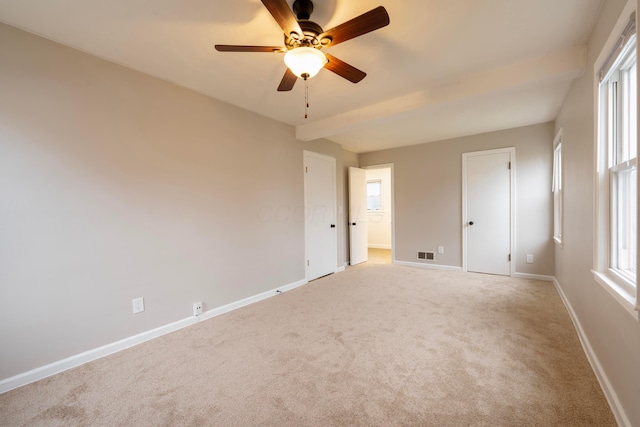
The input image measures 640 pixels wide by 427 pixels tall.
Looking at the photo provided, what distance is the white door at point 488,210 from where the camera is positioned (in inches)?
167

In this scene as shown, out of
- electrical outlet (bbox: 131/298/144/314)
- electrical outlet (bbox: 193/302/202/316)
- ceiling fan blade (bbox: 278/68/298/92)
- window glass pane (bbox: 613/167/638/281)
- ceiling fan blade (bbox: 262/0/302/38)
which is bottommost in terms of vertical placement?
electrical outlet (bbox: 193/302/202/316)

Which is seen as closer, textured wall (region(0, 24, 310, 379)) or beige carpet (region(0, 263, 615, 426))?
beige carpet (region(0, 263, 615, 426))

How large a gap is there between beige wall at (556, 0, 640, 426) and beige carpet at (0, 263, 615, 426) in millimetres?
221

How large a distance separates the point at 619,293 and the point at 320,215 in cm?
348

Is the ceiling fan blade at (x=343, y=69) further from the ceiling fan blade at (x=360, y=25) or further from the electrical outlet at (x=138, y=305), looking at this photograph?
the electrical outlet at (x=138, y=305)

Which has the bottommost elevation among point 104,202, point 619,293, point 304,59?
point 619,293

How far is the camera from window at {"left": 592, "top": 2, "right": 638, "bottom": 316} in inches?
55.7

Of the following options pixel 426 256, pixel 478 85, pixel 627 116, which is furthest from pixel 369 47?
pixel 426 256

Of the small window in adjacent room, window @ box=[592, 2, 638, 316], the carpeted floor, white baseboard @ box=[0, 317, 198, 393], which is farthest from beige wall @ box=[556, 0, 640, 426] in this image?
the small window in adjacent room

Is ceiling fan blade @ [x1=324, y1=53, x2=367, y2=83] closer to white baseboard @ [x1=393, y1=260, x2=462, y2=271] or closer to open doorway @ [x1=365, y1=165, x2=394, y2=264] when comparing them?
white baseboard @ [x1=393, y1=260, x2=462, y2=271]

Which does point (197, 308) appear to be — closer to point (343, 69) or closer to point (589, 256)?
point (343, 69)

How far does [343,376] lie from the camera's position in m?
1.82

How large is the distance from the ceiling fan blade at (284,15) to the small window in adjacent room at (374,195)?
6.51 metres

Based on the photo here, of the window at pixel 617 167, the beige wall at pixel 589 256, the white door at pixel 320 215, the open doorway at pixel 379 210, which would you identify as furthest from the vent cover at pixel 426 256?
the window at pixel 617 167
